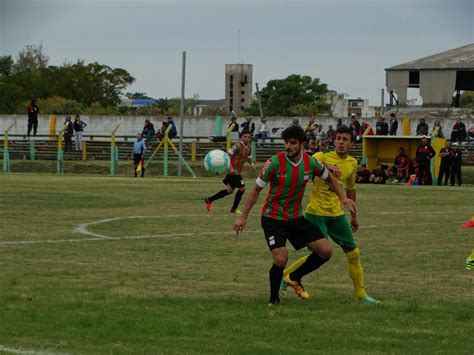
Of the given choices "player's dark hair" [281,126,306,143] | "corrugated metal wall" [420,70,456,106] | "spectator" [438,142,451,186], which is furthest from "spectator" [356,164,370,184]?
"corrugated metal wall" [420,70,456,106]

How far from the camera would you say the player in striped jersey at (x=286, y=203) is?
11164 mm

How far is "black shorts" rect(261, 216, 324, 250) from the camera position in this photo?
11219mm

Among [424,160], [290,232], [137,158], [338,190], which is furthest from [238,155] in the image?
[137,158]

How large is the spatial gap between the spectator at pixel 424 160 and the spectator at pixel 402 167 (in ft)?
4.26

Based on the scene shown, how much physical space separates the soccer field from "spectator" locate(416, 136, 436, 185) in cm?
1398

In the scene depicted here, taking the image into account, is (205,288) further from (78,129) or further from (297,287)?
(78,129)

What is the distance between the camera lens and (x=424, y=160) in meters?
38.9

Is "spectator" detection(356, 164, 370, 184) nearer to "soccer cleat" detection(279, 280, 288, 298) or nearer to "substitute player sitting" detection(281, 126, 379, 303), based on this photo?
"substitute player sitting" detection(281, 126, 379, 303)

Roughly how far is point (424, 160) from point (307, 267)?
27.7 meters

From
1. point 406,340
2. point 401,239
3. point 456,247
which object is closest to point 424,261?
point 456,247

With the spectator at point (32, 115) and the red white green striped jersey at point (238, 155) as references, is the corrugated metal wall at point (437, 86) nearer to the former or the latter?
the spectator at point (32, 115)

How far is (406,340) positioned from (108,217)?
46.4ft

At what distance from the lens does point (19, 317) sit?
10.1 metres

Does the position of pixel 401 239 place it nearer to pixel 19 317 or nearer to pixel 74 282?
pixel 74 282
